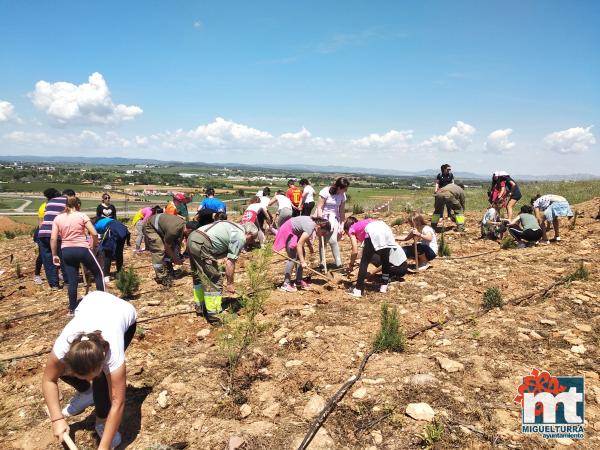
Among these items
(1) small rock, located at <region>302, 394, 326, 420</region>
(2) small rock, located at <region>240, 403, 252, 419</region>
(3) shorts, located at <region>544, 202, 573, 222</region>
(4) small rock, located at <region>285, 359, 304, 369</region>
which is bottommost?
(2) small rock, located at <region>240, 403, 252, 419</region>

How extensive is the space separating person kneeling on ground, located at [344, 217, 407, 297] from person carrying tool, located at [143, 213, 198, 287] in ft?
10.4

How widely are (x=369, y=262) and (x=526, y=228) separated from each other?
17.0 feet

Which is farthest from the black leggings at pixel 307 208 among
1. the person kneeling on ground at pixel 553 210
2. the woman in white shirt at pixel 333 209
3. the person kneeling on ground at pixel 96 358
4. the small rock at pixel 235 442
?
the small rock at pixel 235 442

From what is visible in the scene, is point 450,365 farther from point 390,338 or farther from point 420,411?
point 420,411

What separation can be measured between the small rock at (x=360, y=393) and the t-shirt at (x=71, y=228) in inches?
180

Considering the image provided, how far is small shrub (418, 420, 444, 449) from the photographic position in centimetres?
300

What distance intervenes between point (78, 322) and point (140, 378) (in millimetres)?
1795

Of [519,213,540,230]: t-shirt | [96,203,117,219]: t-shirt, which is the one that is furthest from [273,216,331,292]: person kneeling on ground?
[519,213,540,230]: t-shirt

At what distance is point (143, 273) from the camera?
344 inches

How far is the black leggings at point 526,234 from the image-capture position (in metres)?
8.99

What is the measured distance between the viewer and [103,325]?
2.84 metres

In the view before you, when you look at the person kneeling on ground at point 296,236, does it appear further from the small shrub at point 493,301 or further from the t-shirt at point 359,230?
the small shrub at point 493,301

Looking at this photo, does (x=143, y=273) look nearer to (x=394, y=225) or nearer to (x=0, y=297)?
(x=0, y=297)

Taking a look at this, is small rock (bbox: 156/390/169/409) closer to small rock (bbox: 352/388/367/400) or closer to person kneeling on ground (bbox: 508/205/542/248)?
small rock (bbox: 352/388/367/400)
